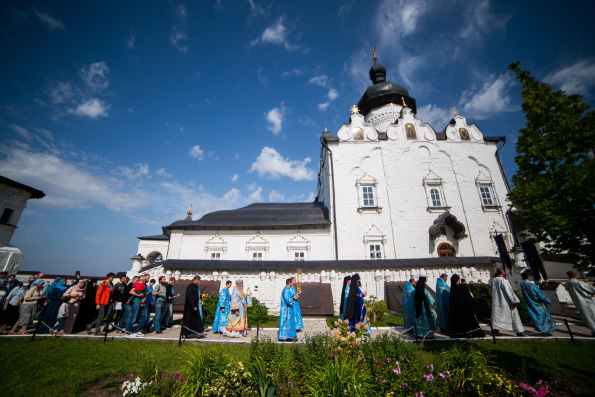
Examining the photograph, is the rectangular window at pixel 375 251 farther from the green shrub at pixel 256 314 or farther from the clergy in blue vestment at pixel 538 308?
the green shrub at pixel 256 314

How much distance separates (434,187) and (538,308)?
12.5 metres

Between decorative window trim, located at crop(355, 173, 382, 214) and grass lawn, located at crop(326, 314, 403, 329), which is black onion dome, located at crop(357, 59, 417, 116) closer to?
decorative window trim, located at crop(355, 173, 382, 214)

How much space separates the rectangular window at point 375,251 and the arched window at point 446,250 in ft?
13.4

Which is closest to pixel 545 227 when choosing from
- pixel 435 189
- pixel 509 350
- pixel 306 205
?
pixel 509 350

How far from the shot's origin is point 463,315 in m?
6.88

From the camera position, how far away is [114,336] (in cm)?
697

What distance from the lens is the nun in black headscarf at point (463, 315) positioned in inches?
267

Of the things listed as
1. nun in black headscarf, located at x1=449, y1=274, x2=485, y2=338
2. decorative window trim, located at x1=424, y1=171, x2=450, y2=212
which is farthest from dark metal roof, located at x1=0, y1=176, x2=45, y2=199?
decorative window trim, located at x1=424, y1=171, x2=450, y2=212

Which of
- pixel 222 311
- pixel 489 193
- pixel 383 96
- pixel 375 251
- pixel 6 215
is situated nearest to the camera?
pixel 222 311

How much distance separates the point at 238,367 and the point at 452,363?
11.2 ft

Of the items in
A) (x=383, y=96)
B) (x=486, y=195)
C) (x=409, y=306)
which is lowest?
(x=409, y=306)

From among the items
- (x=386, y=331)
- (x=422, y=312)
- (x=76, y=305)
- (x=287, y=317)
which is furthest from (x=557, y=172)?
(x=76, y=305)

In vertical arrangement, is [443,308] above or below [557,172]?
below

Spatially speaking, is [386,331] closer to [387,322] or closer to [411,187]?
[387,322]
